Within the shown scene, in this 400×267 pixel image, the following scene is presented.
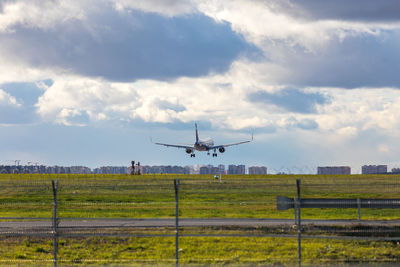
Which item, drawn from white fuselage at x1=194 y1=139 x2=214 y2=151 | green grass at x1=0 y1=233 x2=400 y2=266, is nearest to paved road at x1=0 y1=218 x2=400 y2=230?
green grass at x1=0 y1=233 x2=400 y2=266

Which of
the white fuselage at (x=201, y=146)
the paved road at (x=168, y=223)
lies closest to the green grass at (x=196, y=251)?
the paved road at (x=168, y=223)

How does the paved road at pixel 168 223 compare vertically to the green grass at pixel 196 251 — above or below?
above

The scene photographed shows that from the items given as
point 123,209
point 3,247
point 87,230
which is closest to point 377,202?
point 87,230

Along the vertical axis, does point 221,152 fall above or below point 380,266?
above

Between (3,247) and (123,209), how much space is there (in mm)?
16694

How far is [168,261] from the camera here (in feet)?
63.5

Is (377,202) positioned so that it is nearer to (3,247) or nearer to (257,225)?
(257,225)

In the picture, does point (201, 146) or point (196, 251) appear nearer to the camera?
point (196, 251)

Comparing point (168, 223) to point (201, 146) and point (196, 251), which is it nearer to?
point (196, 251)

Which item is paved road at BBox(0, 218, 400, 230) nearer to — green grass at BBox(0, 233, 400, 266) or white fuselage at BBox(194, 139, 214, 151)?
green grass at BBox(0, 233, 400, 266)

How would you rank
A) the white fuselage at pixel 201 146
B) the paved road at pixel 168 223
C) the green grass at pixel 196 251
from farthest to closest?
1. the white fuselage at pixel 201 146
2. the paved road at pixel 168 223
3. the green grass at pixel 196 251

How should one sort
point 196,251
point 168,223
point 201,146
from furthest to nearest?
1. point 201,146
2. point 168,223
3. point 196,251

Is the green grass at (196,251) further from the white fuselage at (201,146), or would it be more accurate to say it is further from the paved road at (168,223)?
the white fuselage at (201,146)

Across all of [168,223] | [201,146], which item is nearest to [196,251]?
[168,223]
